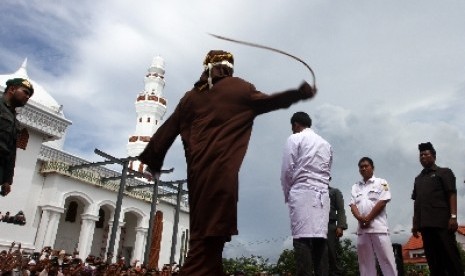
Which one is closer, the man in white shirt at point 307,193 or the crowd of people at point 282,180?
the crowd of people at point 282,180

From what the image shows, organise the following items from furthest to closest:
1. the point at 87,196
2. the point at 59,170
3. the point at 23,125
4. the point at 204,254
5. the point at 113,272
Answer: the point at 87,196 < the point at 59,170 < the point at 23,125 < the point at 113,272 < the point at 204,254

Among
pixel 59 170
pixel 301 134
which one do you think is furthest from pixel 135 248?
pixel 301 134

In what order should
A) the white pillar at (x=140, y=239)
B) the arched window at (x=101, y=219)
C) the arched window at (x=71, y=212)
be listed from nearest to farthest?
the arched window at (x=71, y=212) < the arched window at (x=101, y=219) < the white pillar at (x=140, y=239)

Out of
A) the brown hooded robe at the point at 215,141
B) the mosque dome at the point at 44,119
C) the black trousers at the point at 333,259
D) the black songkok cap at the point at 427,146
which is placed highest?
the mosque dome at the point at 44,119

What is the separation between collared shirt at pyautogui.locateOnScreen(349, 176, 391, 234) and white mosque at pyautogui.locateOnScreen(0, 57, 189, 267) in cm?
1880

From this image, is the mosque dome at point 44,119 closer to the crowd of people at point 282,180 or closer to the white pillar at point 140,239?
the white pillar at point 140,239

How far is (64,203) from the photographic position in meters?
25.0

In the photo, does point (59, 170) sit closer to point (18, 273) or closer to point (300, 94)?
point (18, 273)

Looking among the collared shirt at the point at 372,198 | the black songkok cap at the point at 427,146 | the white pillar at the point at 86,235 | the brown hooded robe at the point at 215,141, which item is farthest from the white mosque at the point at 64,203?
the brown hooded robe at the point at 215,141

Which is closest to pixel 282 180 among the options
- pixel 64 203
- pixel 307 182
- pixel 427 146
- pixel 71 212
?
pixel 307 182

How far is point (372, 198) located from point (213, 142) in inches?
122

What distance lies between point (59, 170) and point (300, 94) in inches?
954

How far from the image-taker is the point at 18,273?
12.2 metres

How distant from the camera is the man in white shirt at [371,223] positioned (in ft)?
15.0
